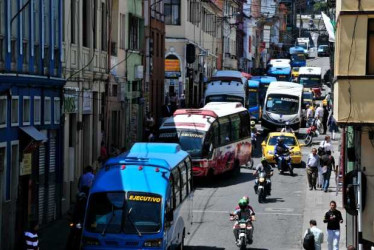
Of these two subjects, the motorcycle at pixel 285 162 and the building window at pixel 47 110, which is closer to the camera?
the building window at pixel 47 110

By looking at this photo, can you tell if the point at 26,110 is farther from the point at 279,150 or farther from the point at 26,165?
the point at 279,150

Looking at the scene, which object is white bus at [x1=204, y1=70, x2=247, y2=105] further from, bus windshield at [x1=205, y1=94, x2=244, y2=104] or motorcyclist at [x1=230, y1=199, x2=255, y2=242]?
motorcyclist at [x1=230, y1=199, x2=255, y2=242]

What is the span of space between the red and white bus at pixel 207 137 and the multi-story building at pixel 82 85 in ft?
9.50

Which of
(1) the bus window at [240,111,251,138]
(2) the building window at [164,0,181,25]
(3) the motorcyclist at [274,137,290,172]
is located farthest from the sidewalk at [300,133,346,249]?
(2) the building window at [164,0,181,25]

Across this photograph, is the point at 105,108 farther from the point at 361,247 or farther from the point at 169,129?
the point at 361,247

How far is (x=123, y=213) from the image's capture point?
71.2ft

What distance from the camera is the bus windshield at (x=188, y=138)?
37.8 metres

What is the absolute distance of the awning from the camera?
2686 cm

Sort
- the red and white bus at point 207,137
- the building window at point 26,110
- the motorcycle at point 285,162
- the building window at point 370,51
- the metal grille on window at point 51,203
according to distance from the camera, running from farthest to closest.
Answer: the motorcycle at point 285,162 < the red and white bus at point 207,137 < the metal grille on window at point 51,203 < the building window at point 26,110 < the building window at point 370,51

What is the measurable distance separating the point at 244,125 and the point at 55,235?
1749cm

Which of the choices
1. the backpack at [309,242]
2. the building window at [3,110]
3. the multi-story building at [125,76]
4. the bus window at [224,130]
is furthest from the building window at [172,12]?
the backpack at [309,242]

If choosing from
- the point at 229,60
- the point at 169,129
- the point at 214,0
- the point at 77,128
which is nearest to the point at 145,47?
the point at 169,129

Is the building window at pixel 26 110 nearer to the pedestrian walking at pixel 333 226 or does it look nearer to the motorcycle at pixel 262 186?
the pedestrian walking at pixel 333 226

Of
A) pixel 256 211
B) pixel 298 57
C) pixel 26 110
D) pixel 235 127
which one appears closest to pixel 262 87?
pixel 235 127
